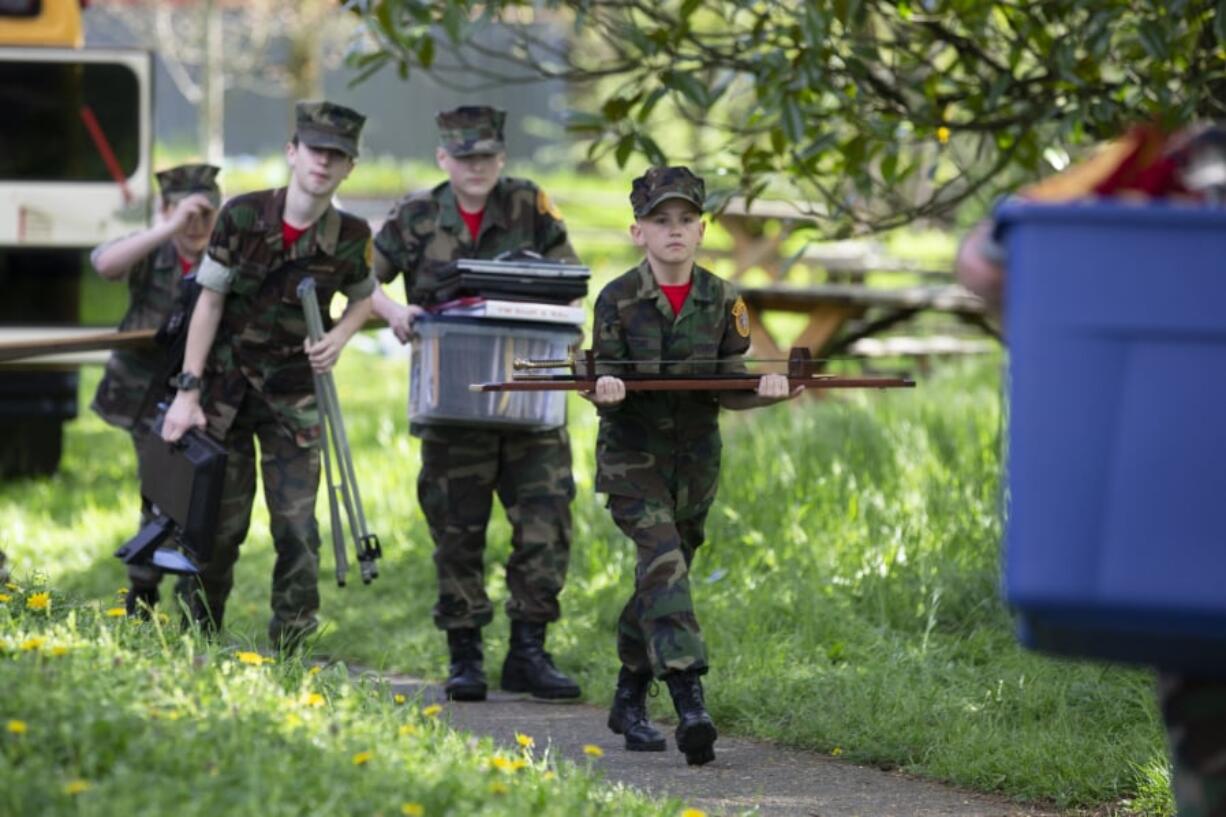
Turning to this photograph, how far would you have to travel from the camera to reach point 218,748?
4.49 m

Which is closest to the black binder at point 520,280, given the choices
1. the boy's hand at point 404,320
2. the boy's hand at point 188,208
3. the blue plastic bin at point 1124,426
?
the boy's hand at point 404,320

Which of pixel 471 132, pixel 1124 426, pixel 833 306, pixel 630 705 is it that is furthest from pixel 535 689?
pixel 833 306

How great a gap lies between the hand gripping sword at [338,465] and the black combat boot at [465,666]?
56cm

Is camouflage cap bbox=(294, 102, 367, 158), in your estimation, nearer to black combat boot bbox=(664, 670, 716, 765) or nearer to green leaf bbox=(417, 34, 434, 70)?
green leaf bbox=(417, 34, 434, 70)

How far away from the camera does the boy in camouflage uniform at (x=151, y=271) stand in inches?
325

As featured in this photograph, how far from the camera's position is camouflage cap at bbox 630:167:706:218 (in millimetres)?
6305

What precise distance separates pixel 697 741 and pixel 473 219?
2.30 meters

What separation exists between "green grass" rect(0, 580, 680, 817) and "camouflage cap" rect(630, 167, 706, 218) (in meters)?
1.73

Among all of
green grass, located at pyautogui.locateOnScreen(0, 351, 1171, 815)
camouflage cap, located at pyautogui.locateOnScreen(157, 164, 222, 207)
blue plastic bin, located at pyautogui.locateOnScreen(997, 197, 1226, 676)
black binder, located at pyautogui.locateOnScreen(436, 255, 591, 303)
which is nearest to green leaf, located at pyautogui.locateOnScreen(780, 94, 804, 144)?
black binder, located at pyautogui.locateOnScreen(436, 255, 591, 303)

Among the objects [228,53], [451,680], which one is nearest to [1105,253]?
[451,680]

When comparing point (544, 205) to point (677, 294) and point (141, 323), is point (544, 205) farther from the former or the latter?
point (141, 323)

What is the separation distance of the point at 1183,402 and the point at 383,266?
15.6 feet

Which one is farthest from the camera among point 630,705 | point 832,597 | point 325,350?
point 832,597

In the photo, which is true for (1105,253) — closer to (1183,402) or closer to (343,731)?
(1183,402)
